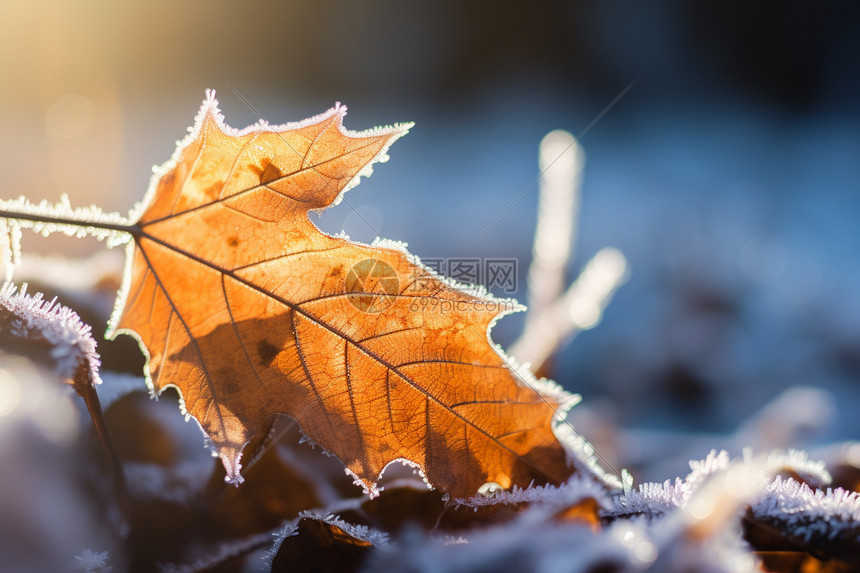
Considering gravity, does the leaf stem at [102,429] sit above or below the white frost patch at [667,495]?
above

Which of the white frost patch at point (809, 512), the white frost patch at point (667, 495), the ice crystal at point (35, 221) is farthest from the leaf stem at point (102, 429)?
the white frost patch at point (809, 512)

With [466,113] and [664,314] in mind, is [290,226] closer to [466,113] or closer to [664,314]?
[664,314]

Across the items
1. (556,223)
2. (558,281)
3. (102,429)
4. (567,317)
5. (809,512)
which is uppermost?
(556,223)

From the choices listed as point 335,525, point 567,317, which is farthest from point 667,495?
point 567,317

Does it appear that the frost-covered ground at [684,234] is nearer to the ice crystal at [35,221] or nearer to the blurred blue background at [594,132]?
the blurred blue background at [594,132]

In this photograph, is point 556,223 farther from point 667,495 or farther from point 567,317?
point 667,495

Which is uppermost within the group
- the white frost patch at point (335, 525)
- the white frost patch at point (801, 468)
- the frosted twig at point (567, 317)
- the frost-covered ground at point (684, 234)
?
the frost-covered ground at point (684, 234)

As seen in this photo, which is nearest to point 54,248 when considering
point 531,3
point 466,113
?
point 466,113
